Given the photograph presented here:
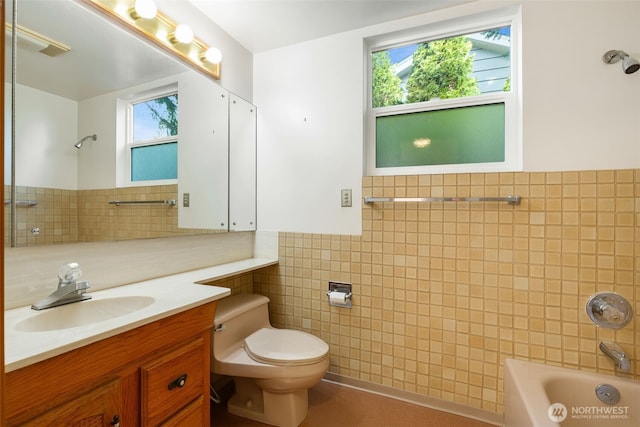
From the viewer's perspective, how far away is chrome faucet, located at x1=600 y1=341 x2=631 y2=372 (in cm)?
128

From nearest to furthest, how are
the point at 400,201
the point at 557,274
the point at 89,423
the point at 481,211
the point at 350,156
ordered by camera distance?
the point at 89,423 → the point at 557,274 → the point at 481,211 → the point at 400,201 → the point at 350,156

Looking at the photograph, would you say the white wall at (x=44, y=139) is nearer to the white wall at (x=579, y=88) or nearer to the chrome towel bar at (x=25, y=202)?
the chrome towel bar at (x=25, y=202)

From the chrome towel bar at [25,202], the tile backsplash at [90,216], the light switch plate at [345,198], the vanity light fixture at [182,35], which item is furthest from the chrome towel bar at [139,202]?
the light switch plate at [345,198]

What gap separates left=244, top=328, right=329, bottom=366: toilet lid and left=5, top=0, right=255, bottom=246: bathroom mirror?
2.64 feet

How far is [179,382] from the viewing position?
1.12m

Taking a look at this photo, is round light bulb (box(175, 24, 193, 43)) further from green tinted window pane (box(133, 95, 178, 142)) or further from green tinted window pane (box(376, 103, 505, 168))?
green tinted window pane (box(376, 103, 505, 168))

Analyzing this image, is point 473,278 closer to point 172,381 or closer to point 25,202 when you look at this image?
point 172,381

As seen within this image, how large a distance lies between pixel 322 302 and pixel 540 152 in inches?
60.8

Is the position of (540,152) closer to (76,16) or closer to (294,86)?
(294,86)

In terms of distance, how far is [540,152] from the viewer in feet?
4.97

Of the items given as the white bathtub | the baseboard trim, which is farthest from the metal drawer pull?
the white bathtub

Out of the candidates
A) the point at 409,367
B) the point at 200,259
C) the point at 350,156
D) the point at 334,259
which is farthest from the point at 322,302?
the point at 350,156

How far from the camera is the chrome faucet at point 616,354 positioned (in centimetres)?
128

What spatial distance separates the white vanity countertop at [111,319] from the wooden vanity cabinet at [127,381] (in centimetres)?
3
